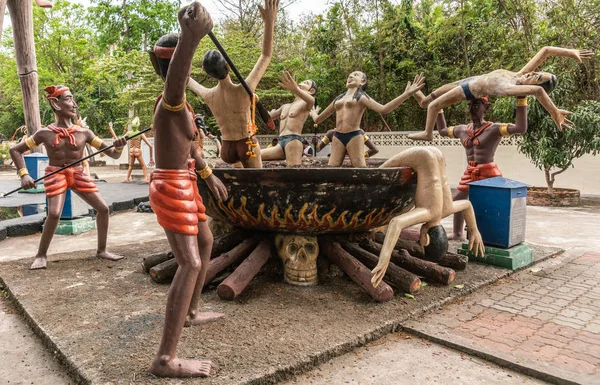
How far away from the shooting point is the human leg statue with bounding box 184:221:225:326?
2.35m

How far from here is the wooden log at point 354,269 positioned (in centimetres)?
288

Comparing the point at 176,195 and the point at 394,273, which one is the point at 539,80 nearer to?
the point at 394,273

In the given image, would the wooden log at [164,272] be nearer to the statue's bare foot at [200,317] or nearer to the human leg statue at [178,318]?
the statue's bare foot at [200,317]

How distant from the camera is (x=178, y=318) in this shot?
6.39 feet

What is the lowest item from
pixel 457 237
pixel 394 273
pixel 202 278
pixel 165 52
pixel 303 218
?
pixel 457 237

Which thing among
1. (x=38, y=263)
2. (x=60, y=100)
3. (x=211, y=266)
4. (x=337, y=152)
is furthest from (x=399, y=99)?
(x=38, y=263)

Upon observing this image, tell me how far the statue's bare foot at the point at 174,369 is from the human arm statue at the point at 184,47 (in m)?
1.18

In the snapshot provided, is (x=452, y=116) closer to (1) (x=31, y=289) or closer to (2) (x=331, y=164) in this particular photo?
(2) (x=331, y=164)

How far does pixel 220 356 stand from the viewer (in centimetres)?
212

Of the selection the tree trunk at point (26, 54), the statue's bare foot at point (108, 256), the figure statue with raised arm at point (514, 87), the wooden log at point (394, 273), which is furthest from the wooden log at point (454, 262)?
the tree trunk at point (26, 54)

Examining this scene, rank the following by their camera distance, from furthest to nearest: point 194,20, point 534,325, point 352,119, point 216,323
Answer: point 352,119 → point 534,325 → point 216,323 → point 194,20

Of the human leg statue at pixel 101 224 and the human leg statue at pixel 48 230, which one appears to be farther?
the human leg statue at pixel 101 224

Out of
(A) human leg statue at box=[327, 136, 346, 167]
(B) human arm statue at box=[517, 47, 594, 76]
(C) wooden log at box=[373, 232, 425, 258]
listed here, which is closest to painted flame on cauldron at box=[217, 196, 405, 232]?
(C) wooden log at box=[373, 232, 425, 258]

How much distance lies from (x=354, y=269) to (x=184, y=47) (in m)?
1.98
